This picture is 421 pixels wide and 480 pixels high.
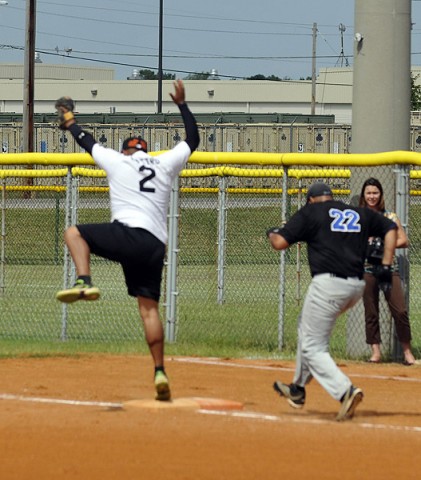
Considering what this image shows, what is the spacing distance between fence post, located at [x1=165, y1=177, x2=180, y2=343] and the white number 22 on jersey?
4.86 meters

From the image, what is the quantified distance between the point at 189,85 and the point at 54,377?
77.9 m

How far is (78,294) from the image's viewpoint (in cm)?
940

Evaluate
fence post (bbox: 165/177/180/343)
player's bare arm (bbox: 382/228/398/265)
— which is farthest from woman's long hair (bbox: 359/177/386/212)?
fence post (bbox: 165/177/180/343)

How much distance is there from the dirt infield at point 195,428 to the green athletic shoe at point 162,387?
0.16m

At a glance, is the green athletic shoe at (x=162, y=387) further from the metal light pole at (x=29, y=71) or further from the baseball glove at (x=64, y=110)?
the metal light pole at (x=29, y=71)

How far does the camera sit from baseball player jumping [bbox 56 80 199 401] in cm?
962

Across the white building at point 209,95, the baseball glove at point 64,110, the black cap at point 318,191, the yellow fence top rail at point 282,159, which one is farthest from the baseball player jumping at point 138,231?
the white building at point 209,95

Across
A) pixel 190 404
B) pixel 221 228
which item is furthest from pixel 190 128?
pixel 221 228

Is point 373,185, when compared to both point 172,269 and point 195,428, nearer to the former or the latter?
point 172,269

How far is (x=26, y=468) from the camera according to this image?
Result: 754cm

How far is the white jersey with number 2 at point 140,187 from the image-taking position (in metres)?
9.73

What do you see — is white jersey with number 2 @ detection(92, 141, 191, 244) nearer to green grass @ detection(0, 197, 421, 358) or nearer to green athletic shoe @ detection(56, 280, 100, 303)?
green athletic shoe @ detection(56, 280, 100, 303)

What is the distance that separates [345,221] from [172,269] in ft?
16.2

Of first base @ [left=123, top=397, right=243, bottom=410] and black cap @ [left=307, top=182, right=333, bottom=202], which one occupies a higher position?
black cap @ [left=307, top=182, right=333, bottom=202]
